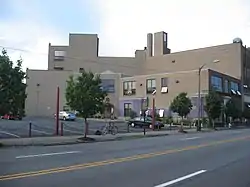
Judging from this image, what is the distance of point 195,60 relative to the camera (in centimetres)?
8481

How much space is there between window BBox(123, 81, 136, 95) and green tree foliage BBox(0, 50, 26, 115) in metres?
54.4

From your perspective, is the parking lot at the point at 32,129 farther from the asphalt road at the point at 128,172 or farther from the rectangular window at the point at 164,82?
the rectangular window at the point at 164,82

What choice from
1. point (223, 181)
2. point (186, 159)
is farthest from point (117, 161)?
point (223, 181)

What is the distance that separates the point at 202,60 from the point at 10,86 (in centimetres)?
6637

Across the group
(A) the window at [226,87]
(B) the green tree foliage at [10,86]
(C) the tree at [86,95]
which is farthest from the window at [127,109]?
(B) the green tree foliage at [10,86]

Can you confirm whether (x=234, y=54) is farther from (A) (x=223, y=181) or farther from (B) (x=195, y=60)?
(A) (x=223, y=181)

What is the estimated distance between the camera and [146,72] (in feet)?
314

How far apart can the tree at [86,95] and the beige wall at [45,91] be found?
48547mm

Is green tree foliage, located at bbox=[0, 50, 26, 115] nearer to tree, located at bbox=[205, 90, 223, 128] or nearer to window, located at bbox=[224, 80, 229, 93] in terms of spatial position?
tree, located at bbox=[205, 90, 223, 128]

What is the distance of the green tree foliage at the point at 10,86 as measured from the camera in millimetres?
21430

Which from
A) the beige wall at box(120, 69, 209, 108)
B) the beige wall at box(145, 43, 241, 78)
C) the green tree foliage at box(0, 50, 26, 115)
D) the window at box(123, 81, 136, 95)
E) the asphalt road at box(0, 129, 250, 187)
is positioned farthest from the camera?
the beige wall at box(145, 43, 241, 78)

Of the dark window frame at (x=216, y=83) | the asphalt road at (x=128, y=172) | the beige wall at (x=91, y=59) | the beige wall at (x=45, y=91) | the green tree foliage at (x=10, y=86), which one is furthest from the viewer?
the beige wall at (x=91, y=59)

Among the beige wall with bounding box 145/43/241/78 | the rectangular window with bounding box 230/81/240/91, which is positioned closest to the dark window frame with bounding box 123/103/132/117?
the beige wall with bounding box 145/43/241/78

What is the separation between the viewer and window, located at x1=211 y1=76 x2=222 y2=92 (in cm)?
6603
